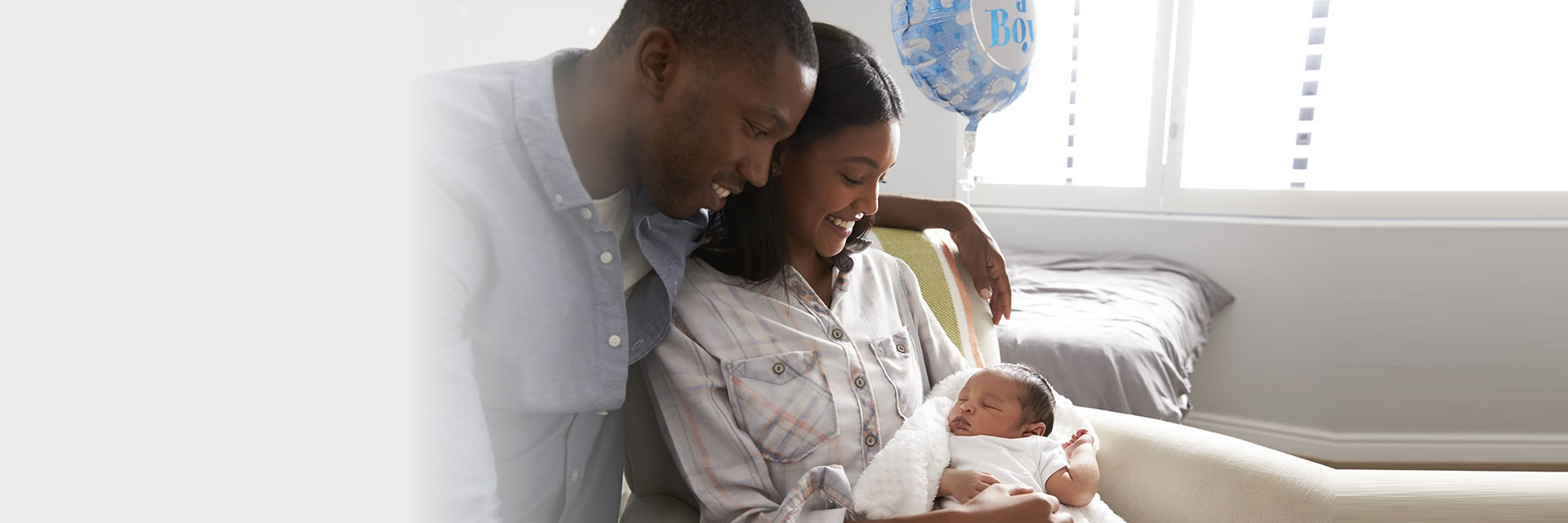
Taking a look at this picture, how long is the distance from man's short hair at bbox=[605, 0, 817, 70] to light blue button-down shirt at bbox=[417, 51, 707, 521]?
0.41 feet

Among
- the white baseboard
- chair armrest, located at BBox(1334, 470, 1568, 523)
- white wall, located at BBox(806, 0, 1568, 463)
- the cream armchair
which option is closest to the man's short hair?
the cream armchair

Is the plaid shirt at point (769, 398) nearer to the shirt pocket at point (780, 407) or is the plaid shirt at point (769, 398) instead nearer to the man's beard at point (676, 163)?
the shirt pocket at point (780, 407)

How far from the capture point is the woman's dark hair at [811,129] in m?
1.07

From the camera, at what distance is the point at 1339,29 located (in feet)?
9.38

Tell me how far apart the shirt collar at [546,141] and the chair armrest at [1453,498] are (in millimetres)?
923

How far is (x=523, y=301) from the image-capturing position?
0.88 metres

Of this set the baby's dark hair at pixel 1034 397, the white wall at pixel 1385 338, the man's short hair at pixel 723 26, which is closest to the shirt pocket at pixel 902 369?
the baby's dark hair at pixel 1034 397

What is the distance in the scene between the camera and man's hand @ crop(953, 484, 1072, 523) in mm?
984

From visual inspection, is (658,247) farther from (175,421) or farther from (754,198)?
(175,421)

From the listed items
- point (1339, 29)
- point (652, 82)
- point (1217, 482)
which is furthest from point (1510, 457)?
point (652, 82)

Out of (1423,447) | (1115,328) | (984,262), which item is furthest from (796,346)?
(1423,447)

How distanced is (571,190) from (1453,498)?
40.2 inches

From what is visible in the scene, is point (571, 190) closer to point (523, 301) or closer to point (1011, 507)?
point (523, 301)

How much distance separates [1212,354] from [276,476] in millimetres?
3237
